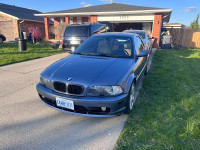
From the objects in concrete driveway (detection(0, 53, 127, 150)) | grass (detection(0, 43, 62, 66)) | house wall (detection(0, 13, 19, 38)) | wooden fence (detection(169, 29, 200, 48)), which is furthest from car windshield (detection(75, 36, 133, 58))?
house wall (detection(0, 13, 19, 38))

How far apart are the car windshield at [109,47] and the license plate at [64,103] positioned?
4.67 ft

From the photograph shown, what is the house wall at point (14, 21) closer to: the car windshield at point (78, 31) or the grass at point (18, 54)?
the grass at point (18, 54)

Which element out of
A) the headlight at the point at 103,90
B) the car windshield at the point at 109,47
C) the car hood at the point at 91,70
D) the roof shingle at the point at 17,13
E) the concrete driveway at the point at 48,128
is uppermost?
the roof shingle at the point at 17,13

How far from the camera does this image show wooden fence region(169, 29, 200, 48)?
1546 cm

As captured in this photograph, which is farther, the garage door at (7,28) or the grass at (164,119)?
the garage door at (7,28)

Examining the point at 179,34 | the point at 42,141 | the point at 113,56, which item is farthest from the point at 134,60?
the point at 179,34

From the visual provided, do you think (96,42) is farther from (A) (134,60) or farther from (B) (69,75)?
(B) (69,75)

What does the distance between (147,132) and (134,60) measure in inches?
58.8

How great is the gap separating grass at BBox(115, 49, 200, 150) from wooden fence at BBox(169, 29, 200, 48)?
42.7 feet

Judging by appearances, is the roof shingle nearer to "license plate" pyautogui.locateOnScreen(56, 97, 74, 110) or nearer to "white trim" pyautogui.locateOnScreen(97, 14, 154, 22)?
"white trim" pyautogui.locateOnScreen(97, 14, 154, 22)

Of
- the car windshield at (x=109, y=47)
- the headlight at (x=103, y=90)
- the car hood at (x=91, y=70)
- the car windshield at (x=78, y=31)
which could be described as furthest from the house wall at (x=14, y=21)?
the headlight at (x=103, y=90)

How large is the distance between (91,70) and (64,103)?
2.41 feet

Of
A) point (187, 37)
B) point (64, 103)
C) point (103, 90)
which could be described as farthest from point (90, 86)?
point (187, 37)

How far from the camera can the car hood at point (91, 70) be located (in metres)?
2.50
